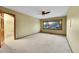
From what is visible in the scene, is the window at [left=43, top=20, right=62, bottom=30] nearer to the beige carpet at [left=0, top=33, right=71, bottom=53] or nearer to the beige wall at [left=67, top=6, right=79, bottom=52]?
the beige carpet at [left=0, top=33, right=71, bottom=53]

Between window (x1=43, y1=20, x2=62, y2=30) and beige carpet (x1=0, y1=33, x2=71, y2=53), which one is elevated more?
window (x1=43, y1=20, x2=62, y2=30)

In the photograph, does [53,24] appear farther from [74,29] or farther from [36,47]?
[74,29]

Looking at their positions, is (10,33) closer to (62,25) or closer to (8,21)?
(8,21)

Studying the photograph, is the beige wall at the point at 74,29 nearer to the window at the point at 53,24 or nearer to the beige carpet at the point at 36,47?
the beige carpet at the point at 36,47

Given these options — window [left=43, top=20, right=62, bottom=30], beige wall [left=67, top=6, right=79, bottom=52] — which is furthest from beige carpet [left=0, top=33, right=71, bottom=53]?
window [left=43, top=20, right=62, bottom=30]

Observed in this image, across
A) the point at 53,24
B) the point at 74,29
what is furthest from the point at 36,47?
the point at 53,24

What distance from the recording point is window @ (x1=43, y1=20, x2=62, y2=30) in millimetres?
9820

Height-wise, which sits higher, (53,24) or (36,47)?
(53,24)

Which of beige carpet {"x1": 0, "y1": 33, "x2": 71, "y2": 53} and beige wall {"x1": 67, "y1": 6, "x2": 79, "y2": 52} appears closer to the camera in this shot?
beige wall {"x1": 67, "y1": 6, "x2": 79, "y2": 52}

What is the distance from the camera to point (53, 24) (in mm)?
10391

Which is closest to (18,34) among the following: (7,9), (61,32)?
(7,9)

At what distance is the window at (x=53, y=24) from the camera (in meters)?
9.82

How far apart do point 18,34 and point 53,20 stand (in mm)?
5274

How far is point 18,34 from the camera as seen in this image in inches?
251
